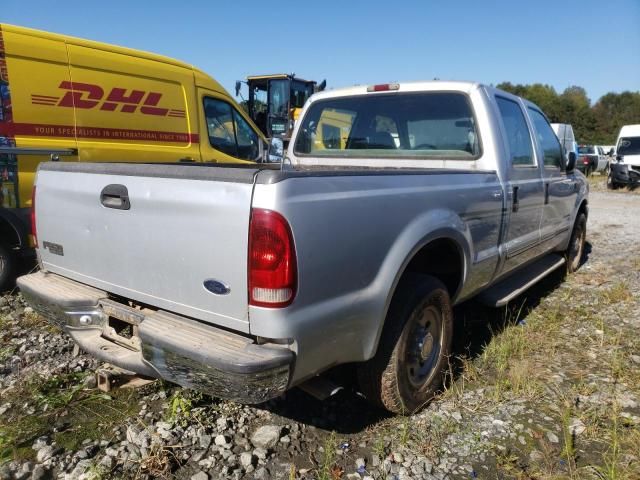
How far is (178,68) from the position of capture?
600 cm

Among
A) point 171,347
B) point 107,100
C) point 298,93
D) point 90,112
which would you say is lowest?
point 171,347

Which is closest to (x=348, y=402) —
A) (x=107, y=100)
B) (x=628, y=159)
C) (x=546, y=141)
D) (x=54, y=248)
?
(x=54, y=248)

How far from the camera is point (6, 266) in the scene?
4582mm

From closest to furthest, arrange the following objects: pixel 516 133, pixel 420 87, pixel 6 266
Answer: pixel 420 87
pixel 516 133
pixel 6 266

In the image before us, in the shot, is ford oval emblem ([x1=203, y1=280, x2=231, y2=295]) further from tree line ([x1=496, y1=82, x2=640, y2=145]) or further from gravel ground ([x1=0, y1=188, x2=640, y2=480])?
tree line ([x1=496, y1=82, x2=640, y2=145])

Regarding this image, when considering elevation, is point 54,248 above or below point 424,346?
above

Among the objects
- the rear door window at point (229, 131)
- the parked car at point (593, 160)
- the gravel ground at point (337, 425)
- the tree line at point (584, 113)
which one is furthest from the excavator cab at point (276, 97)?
the tree line at point (584, 113)

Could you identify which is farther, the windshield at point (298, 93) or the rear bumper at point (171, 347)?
the windshield at point (298, 93)

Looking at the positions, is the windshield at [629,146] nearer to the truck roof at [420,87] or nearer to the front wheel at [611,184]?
the front wheel at [611,184]

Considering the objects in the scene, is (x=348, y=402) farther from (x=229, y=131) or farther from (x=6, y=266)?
(x=229, y=131)

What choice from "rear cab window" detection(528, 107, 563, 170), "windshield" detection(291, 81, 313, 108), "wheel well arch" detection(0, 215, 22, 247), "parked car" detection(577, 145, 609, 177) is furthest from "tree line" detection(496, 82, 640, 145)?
"wheel well arch" detection(0, 215, 22, 247)

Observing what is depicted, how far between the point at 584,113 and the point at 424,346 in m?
60.9

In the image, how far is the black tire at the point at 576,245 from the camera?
19.1ft

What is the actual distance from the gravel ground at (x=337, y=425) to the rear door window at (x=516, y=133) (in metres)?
1.43
